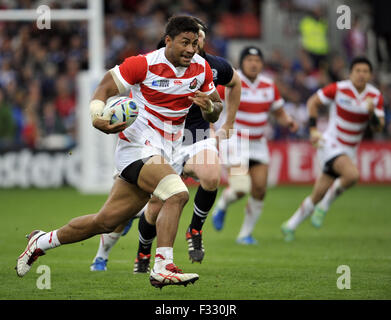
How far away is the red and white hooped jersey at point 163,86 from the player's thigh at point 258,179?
3.93 meters

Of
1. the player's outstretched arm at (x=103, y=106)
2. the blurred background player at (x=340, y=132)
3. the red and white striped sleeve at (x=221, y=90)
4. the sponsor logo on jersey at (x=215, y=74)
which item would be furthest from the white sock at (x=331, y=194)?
the player's outstretched arm at (x=103, y=106)

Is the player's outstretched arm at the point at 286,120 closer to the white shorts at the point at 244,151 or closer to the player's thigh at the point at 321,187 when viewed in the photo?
the white shorts at the point at 244,151

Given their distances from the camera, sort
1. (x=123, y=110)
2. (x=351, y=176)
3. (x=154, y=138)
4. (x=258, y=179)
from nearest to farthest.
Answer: (x=123, y=110) < (x=154, y=138) < (x=258, y=179) < (x=351, y=176)

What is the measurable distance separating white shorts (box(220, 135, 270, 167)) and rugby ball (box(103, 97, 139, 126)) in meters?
4.63

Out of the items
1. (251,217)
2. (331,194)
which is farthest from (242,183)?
(331,194)

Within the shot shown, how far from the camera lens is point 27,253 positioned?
6.98 meters

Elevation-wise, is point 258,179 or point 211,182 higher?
point 211,182

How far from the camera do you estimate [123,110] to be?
6.14m

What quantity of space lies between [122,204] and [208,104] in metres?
1.11

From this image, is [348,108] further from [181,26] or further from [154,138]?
[181,26]

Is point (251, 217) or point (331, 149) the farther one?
point (331, 149)

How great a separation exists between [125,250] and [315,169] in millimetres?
10448

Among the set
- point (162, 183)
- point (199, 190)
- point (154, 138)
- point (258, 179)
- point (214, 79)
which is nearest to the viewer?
point (162, 183)

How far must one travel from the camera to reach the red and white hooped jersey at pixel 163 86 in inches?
259
